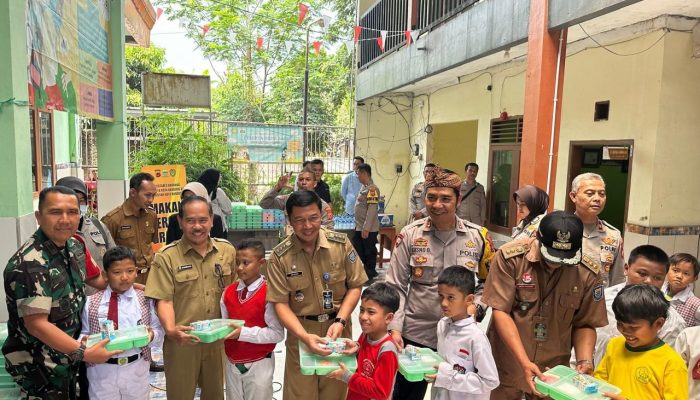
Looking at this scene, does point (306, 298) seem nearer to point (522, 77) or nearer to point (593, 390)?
point (593, 390)

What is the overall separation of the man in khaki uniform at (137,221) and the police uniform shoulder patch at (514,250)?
288cm

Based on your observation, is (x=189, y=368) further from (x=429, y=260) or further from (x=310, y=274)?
(x=429, y=260)

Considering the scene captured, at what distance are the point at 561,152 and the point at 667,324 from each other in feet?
14.2

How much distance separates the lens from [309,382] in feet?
8.58

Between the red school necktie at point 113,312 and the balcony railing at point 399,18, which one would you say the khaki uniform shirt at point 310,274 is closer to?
the red school necktie at point 113,312

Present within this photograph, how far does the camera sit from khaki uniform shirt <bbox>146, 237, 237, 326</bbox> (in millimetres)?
2684

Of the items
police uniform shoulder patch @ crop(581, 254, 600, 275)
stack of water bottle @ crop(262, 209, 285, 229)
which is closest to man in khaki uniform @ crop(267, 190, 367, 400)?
police uniform shoulder patch @ crop(581, 254, 600, 275)

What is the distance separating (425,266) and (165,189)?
459 centimetres

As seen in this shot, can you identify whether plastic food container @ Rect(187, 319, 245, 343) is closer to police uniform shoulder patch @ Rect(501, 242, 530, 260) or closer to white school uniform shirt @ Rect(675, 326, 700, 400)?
police uniform shoulder patch @ Rect(501, 242, 530, 260)

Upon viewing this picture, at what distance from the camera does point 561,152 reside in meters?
6.68

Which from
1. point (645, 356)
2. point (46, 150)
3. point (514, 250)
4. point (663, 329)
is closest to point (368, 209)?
point (663, 329)

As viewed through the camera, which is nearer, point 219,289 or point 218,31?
point 219,289

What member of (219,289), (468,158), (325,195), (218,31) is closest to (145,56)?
(218,31)

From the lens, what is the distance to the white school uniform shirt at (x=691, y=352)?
8.21 ft
